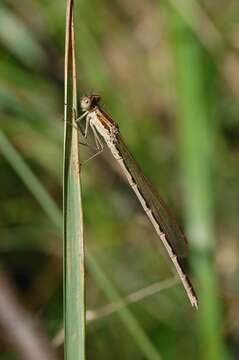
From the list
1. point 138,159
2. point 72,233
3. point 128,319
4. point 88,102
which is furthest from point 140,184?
point 72,233

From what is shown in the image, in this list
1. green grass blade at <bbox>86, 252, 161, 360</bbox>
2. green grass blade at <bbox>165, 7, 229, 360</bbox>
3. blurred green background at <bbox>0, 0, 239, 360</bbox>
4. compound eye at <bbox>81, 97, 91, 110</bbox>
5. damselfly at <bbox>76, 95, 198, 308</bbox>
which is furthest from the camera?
blurred green background at <bbox>0, 0, 239, 360</bbox>

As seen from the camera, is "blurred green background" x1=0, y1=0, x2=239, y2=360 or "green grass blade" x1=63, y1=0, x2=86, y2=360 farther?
"blurred green background" x1=0, y1=0, x2=239, y2=360

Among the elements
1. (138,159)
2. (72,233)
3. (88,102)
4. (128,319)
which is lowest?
(128,319)

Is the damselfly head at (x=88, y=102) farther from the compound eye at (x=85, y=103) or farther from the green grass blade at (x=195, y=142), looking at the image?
the green grass blade at (x=195, y=142)

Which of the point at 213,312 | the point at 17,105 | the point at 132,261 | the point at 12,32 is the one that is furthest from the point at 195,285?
the point at 12,32

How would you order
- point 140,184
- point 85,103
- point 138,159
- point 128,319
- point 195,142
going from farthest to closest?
point 138,159
point 195,142
point 140,184
point 85,103
point 128,319

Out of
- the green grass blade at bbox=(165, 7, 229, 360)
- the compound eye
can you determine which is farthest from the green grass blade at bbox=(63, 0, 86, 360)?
the green grass blade at bbox=(165, 7, 229, 360)

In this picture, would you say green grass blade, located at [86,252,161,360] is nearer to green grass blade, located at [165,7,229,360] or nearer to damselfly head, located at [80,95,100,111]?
green grass blade, located at [165,7,229,360]

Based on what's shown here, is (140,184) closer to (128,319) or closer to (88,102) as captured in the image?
(88,102)
